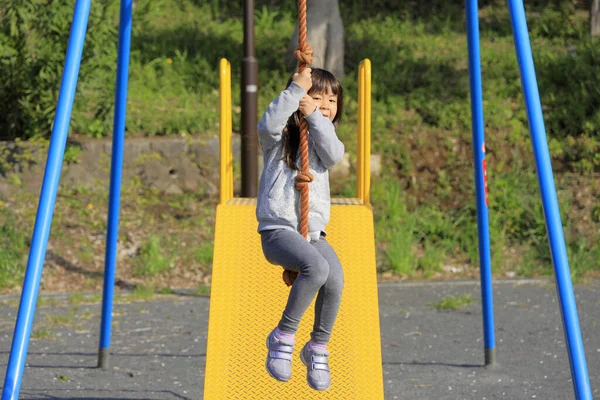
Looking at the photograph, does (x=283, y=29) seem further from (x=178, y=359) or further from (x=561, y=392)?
(x=561, y=392)

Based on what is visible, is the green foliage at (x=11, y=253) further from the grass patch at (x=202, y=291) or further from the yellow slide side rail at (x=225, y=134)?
the yellow slide side rail at (x=225, y=134)

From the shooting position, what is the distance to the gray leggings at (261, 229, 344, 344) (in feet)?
11.6

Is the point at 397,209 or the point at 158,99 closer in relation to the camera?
the point at 397,209

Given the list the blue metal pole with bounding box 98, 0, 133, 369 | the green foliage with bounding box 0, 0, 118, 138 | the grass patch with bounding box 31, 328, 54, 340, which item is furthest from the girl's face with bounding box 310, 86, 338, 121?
the green foliage with bounding box 0, 0, 118, 138

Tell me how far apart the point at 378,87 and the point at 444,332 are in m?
4.71

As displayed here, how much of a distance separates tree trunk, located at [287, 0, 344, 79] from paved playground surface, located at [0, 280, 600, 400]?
3.62 meters

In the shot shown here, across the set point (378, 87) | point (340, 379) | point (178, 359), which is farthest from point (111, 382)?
point (378, 87)

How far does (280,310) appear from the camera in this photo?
4594 millimetres

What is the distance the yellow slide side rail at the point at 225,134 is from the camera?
4660mm

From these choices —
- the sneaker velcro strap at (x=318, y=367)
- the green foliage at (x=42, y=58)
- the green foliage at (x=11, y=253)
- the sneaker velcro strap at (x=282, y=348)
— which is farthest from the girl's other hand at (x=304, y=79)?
the green foliage at (x=42, y=58)

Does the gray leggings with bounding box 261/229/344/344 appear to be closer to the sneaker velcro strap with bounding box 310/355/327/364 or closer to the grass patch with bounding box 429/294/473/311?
the sneaker velcro strap with bounding box 310/355/327/364

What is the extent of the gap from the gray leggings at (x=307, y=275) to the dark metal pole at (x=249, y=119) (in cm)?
417

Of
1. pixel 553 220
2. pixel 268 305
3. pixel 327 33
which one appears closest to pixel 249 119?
pixel 327 33

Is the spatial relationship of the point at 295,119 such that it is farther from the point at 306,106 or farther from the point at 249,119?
the point at 249,119
